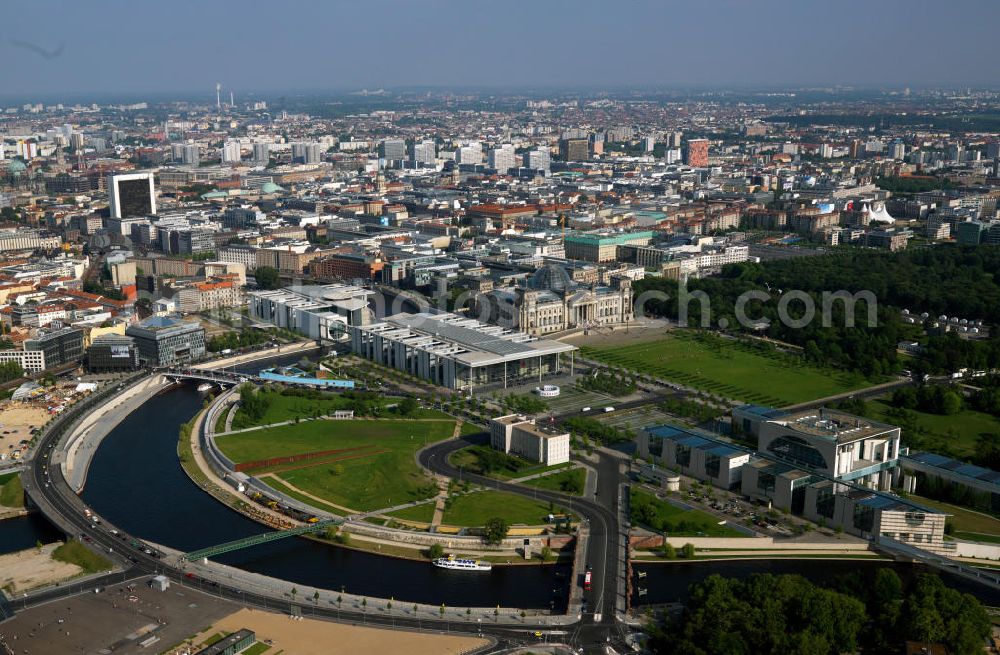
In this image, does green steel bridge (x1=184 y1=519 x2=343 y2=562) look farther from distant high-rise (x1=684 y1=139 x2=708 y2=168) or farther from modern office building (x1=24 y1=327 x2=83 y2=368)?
distant high-rise (x1=684 y1=139 x2=708 y2=168)

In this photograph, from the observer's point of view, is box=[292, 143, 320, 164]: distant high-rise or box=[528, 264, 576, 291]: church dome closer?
box=[528, 264, 576, 291]: church dome

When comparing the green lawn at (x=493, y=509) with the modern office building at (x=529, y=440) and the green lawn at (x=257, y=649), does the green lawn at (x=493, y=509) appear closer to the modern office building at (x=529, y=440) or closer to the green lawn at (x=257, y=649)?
the modern office building at (x=529, y=440)

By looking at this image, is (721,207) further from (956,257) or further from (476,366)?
(476,366)

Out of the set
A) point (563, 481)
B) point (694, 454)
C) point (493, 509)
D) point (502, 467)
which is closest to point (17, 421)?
point (502, 467)

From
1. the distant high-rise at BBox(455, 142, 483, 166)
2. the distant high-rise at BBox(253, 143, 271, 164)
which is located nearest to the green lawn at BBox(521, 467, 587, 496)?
the distant high-rise at BBox(455, 142, 483, 166)

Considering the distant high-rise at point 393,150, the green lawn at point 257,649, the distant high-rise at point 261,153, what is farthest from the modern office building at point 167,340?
the distant high-rise at point 393,150

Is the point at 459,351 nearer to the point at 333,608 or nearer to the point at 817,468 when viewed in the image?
the point at 817,468

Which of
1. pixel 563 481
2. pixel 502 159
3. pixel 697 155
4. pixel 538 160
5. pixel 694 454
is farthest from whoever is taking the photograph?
pixel 697 155
